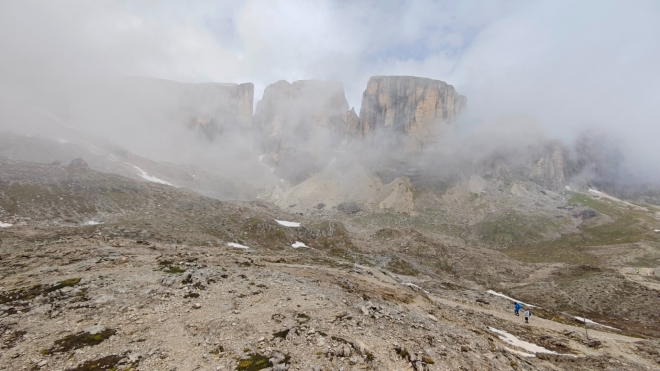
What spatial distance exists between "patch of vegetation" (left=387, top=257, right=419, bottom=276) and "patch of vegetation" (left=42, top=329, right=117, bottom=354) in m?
75.9

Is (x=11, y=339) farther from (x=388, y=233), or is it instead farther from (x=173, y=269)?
(x=388, y=233)

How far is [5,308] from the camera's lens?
2258 cm

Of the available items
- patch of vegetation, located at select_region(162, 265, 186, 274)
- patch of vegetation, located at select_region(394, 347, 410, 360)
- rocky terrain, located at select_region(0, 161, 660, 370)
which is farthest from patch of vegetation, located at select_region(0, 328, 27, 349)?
patch of vegetation, located at select_region(394, 347, 410, 360)

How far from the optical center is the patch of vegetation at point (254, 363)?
53.4 ft

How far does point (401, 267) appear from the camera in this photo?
9000 cm

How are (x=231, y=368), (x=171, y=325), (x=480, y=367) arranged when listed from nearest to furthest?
(x=231, y=368) < (x=480, y=367) < (x=171, y=325)

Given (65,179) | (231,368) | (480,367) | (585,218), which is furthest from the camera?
(585,218)

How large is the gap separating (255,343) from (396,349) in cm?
885

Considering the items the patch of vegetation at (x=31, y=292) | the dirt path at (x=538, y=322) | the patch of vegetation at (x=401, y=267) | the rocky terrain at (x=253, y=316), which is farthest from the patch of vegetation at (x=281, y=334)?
the patch of vegetation at (x=401, y=267)

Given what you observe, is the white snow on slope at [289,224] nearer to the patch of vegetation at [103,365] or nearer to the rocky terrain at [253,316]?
the rocky terrain at [253,316]

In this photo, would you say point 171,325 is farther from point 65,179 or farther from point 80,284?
point 65,179

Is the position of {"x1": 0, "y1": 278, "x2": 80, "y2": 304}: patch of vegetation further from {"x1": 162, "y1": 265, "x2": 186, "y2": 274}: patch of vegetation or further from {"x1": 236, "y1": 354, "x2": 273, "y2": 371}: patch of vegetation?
{"x1": 236, "y1": 354, "x2": 273, "y2": 371}: patch of vegetation

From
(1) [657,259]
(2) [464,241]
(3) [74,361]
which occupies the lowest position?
(2) [464,241]

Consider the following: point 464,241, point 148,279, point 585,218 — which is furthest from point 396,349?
point 585,218
